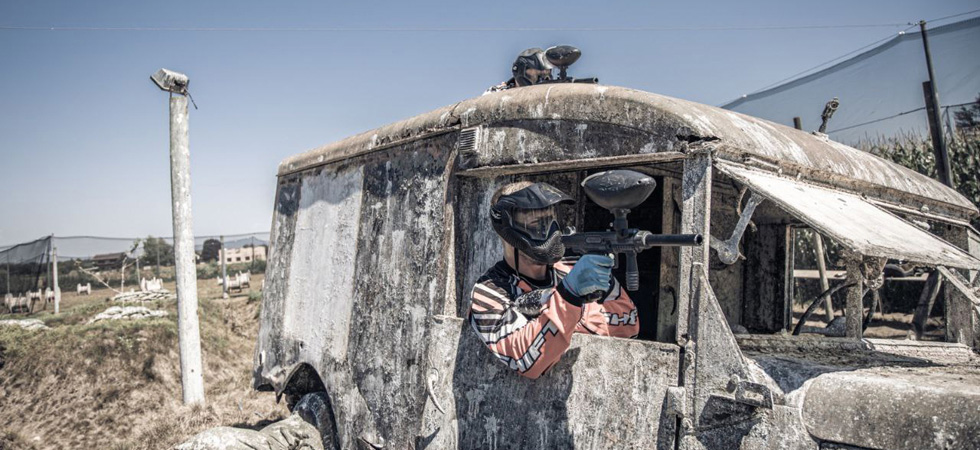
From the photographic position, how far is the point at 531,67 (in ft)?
15.0

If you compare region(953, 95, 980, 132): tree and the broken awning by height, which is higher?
region(953, 95, 980, 132): tree

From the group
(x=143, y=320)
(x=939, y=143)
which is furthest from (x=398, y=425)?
(x=939, y=143)

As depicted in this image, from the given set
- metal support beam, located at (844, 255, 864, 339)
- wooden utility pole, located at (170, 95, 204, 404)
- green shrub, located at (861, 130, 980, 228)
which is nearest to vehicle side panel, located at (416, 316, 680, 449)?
metal support beam, located at (844, 255, 864, 339)

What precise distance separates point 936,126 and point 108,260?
24610mm

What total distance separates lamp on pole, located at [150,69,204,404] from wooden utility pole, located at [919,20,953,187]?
10725 mm

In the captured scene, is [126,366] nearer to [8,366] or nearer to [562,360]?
[8,366]

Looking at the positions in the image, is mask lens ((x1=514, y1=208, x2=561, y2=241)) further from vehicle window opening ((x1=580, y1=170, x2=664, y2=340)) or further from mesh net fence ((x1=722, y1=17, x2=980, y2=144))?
mesh net fence ((x1=722, y1=17, x2=980, y2=144))

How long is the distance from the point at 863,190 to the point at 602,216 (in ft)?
5.19

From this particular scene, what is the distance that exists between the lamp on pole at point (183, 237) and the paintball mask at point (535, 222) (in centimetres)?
658

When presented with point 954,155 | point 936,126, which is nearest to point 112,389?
point 936,126

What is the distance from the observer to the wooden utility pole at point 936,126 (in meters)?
9.84

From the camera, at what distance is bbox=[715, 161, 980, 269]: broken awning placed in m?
2.63

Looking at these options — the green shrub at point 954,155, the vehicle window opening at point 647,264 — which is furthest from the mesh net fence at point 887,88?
the vehicle window opening at point 647,264

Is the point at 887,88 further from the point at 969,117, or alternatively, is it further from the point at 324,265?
the point at 324,265
